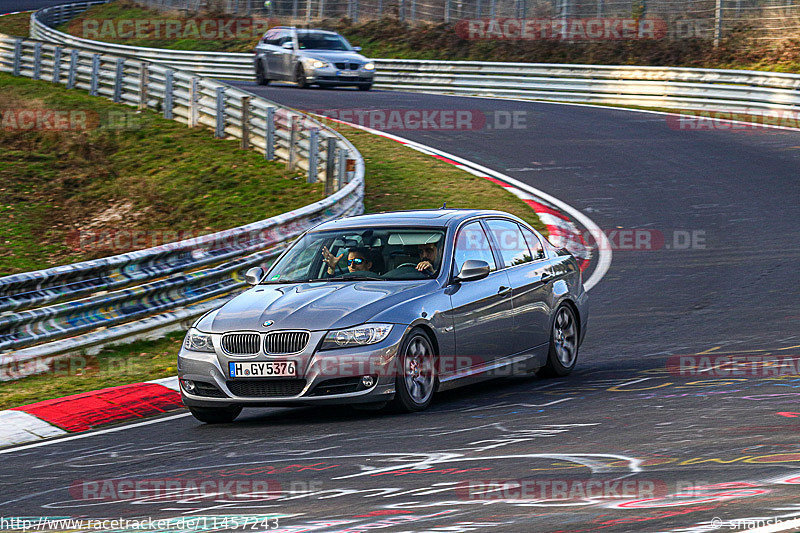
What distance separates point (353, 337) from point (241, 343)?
82 centimetres

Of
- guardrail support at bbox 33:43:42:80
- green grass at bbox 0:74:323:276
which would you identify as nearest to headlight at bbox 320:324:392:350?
green grass at bbox 0:74:323:276

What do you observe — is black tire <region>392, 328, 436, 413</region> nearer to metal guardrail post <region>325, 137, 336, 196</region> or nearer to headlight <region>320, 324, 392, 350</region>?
headlight <region>320, 324, 392, 350</region>

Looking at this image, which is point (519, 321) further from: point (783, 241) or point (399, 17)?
point (399, 17)

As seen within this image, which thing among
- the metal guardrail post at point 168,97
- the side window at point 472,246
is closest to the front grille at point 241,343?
the side window at point 472,246

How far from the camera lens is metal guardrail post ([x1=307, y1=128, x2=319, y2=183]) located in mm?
20578

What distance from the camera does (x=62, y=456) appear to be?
7961 millimetres

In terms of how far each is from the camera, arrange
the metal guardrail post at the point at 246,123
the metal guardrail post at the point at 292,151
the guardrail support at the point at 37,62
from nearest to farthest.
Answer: the metal guardrail post at the point at 292,151, the metal guardrail post at the point at 246,123, the guardrail support at the point at 37,62

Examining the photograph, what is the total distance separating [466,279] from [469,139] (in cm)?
1679

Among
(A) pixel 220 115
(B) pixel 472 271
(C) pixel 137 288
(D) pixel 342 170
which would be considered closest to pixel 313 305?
(B) pixel 472 271

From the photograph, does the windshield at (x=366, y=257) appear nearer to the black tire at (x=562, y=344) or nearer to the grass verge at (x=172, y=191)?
the black tire at (x=562, y=344)

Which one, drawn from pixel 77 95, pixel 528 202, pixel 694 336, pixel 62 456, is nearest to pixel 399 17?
pixel 77 95

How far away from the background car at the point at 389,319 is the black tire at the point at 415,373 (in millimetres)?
11

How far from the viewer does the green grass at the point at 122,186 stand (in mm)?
19859

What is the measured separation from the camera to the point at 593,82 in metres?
31.5
